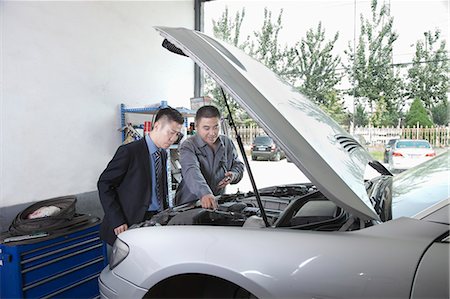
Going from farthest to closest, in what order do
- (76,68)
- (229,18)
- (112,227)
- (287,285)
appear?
(229,18)
(76,68)
(112,227)
(287,285)

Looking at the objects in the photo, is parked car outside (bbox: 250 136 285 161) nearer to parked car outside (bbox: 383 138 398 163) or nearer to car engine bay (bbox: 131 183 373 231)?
parked car outside (bbox: 383 138 398 163)

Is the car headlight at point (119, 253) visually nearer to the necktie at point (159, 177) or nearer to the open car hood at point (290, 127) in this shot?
the necktie at point (159, 177)

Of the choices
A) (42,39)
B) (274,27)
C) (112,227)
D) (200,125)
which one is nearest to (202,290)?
(112,227)

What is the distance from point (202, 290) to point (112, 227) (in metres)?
0.62

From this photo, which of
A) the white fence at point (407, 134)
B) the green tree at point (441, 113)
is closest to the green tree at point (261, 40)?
the white fence at point (407, 134)

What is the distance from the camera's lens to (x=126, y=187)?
5.68ft

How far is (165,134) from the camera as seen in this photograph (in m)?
1.77

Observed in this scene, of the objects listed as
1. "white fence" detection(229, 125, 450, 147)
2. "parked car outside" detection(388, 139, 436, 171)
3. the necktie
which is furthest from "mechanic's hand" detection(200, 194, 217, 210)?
"parked car outside" detection(388, 139, 436, 171)

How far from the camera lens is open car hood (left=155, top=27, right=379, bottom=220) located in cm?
97

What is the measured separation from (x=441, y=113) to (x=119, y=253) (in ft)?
13.6

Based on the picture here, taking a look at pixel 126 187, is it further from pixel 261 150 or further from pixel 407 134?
pixel 407 134

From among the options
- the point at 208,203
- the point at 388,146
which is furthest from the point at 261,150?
the point at 208,203

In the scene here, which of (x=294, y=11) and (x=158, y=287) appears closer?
(x=158, y=287)

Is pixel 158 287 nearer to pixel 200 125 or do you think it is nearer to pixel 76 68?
pixel 200 125
